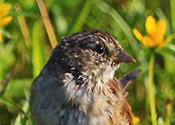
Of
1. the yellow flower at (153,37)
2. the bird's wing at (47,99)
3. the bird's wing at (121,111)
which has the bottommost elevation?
the bird's wing at (121,111)

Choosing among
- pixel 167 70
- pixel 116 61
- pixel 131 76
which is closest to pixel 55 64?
pixel 116 61

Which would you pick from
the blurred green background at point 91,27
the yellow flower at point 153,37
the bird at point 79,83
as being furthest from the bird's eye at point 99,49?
the blurred green background at point 91,27

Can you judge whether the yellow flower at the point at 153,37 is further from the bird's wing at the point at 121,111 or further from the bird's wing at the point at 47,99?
the bird's wing at the point at 47,99

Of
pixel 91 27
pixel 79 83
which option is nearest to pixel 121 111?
pixel 79 83

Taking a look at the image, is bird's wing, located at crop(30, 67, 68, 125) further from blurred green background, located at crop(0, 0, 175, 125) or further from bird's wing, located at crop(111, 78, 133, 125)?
blurred green background, located at crop(0, 0, 175, 125)

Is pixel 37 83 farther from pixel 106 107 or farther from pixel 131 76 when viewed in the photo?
pixel 131 76

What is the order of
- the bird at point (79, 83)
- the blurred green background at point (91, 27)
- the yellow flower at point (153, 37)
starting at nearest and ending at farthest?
1. the bird at point (79, 83)
2. the yellow flower at point (153, 37)
3. the blurred green background at point (91, 27)

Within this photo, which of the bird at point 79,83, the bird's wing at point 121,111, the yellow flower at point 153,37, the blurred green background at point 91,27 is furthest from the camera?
the blurred green background at point 91,27
